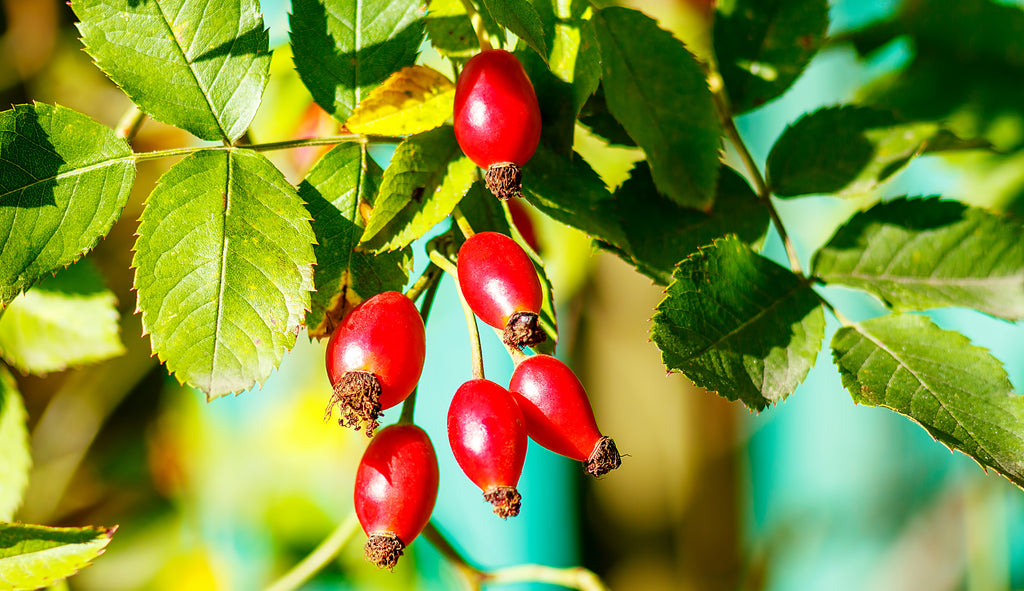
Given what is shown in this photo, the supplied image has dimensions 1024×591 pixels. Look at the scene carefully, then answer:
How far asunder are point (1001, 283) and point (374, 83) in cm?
104

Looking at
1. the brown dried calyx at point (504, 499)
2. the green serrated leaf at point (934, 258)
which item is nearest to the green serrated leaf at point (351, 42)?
the brown dried calyx at point (504, 499)

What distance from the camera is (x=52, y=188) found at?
37.1 inches

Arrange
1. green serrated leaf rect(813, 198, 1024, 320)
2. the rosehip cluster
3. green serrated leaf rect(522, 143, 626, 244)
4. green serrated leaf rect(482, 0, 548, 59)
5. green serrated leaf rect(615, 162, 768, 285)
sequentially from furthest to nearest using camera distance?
green serrated leaf rect(813, 198, 1024, 320), green serrated leaf rect(615, 162, 768, 285), green serrated leaf rect(522, 143, 626, 244), the rosehip cluster, green serrated leaf rect(482, 0, 548, 59)

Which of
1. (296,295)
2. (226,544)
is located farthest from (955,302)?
(226,544)

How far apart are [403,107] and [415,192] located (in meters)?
0.11

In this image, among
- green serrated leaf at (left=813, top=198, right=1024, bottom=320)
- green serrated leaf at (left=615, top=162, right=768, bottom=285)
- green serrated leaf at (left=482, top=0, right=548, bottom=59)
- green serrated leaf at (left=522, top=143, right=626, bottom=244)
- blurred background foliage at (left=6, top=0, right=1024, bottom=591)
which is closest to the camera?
green serrated leaf at (left=482, top=0, right=548, bottom=59)

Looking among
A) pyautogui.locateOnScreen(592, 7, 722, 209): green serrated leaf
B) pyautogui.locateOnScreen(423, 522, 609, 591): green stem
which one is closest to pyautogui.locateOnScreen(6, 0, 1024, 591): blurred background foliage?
pyautogui.locateOnScreen(423, 522, 609, 591): green stem

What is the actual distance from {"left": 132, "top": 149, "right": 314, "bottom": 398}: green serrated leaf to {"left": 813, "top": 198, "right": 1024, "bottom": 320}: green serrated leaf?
2.81 ft

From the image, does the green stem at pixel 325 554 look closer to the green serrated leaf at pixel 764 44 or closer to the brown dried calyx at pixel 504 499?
the brown dried calyx at pixel 504 499

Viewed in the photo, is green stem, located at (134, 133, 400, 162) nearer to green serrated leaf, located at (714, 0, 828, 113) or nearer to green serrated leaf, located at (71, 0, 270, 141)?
green serrated leaf, located at (71, 0, 270, 141)

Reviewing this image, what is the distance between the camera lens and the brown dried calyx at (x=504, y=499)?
902mm

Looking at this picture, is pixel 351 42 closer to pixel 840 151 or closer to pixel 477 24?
pixel 477 24

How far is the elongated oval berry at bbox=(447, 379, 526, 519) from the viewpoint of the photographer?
34.4 inches

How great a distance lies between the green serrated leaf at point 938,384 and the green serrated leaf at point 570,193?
40cm
